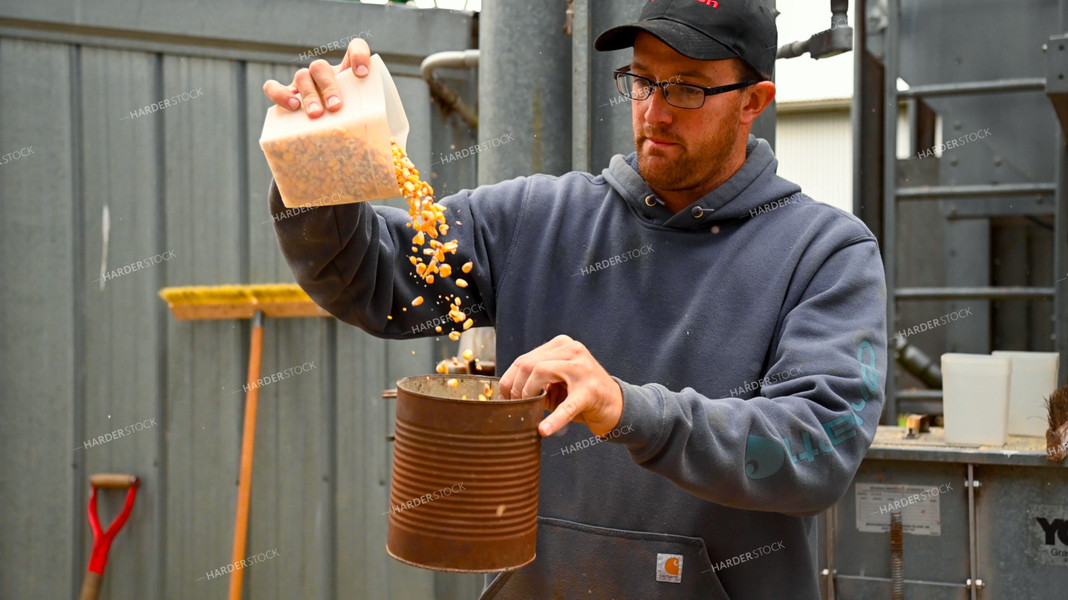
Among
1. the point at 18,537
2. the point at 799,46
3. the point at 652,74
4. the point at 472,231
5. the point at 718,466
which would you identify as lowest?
the point at 18,537

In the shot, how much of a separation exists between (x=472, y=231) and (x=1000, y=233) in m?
3.86

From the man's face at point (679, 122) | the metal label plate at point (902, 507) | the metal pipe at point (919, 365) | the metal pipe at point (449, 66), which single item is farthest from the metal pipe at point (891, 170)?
the man's face at point (679, 122)

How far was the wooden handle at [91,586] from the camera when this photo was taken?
10.7 feet

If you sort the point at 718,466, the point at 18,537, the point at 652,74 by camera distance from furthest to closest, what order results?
1. the point at 18,537
2. the point at 652,74
3. the point at 718,466

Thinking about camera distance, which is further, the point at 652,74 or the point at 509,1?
the point at 509,1

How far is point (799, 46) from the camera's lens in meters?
2.75

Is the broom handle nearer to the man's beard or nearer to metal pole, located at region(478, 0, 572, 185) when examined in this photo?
metal pole, located at region(478, 0, 572, 185)

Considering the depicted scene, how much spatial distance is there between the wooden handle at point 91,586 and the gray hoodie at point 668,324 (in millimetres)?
2030

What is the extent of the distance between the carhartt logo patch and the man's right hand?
84 centimetres

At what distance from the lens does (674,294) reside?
66.9 inches

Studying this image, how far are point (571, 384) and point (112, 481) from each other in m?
2.59

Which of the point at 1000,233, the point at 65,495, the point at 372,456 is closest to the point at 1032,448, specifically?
the point at 372,456

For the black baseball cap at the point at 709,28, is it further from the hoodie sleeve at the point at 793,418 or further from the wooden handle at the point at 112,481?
the wooden handle at the point at 112,481

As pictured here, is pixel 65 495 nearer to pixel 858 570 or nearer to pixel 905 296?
pixel 858 570
